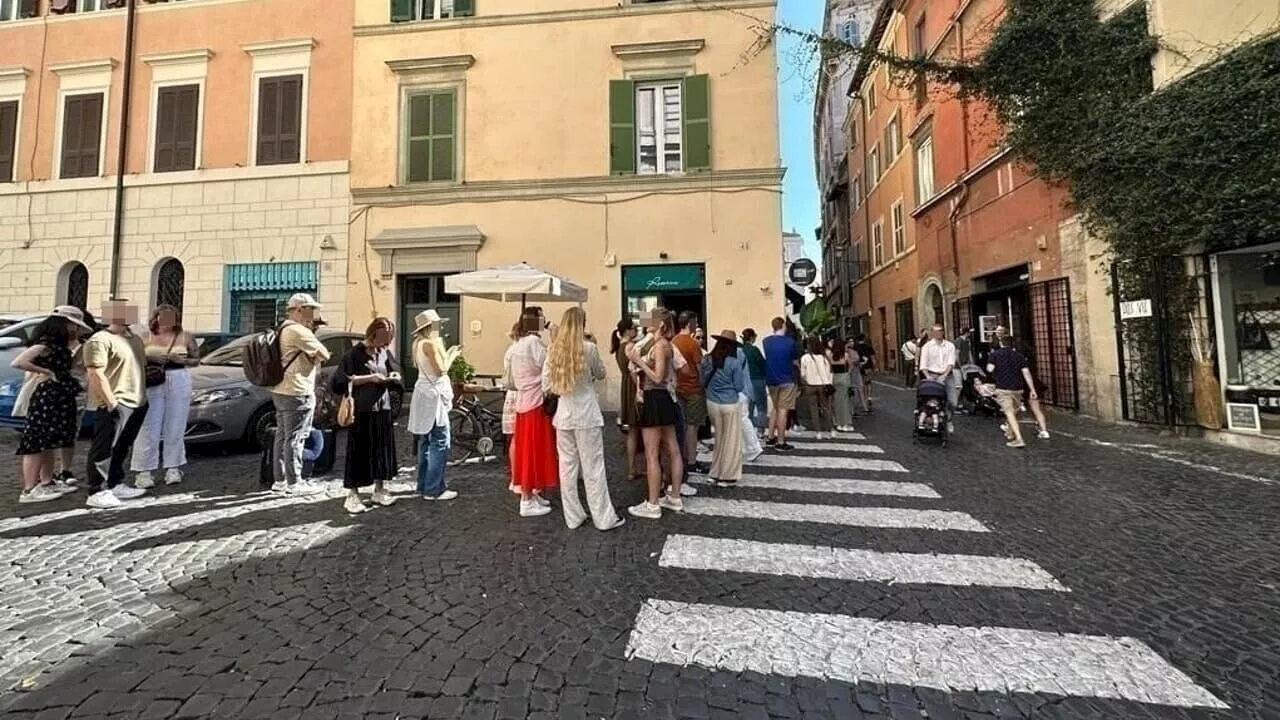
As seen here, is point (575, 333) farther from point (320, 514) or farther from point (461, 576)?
point (320, 514)

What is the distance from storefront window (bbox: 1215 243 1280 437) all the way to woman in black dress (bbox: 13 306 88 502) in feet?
44.5

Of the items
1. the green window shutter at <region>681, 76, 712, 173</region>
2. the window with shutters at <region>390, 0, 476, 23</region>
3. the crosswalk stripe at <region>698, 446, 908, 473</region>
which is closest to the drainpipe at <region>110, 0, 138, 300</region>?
the window with shutters at <region>390, 0, 476, 23</region>

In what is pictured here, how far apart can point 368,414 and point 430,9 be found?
13060 millimetres

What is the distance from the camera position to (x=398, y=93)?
1427 centimetres

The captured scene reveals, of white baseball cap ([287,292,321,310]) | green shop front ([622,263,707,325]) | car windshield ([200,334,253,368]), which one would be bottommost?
car windshield ([200,334,253,368])

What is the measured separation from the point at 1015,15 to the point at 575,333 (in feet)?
38.6

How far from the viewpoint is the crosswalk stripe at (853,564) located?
3.63m

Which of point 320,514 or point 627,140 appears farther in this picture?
point 627,140

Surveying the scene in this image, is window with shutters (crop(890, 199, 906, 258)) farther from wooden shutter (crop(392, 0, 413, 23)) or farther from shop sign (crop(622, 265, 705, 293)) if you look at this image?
wooden shutter (crop(392, 0, 413, 23))

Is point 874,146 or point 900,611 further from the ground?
point 874,146

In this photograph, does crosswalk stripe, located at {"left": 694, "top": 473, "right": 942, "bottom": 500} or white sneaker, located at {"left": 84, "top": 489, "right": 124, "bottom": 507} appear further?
crosswalk stripe, located at {"left": 694, "top": 473, "right": 942, "bottom": 500}

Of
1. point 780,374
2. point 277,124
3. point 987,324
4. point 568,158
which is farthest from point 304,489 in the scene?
point 987,324

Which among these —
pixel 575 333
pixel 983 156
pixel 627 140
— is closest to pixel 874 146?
pixel 983 156

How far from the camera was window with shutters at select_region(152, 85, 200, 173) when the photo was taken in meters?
14.5
